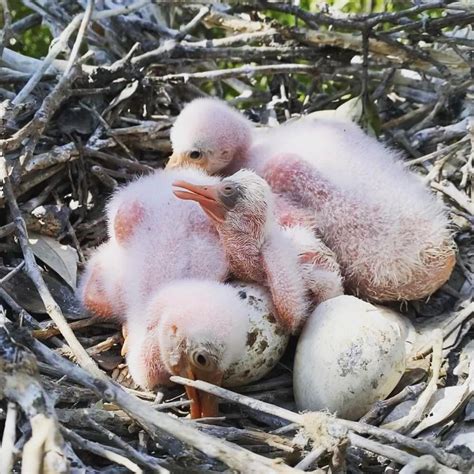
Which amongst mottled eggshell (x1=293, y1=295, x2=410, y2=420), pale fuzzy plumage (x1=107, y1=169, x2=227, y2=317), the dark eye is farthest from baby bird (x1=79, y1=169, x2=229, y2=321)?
mottled eggshell (x1=293, y1=295, x2=410, y2=420)

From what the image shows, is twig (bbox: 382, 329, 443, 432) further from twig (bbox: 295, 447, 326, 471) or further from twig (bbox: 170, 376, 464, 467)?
twig (bbox: 295, 447, 326, 471)

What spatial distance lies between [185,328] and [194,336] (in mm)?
23

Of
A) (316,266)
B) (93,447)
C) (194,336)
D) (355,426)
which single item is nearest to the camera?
(93,447)

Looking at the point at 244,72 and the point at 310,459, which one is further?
the point at 244,72

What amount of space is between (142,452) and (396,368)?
1.68 feet

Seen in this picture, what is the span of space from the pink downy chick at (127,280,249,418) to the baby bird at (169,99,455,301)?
0.30 meters

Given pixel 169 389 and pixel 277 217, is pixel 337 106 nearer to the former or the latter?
pixel 277 217

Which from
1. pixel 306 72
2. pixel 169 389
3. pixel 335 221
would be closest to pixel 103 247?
pixel 169 389

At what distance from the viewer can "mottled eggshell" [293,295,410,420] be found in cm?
154

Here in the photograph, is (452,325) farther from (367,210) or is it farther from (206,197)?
(206,197)

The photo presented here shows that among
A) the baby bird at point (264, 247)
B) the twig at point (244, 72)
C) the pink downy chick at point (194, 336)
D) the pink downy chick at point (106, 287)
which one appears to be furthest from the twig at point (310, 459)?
the twig at point (244, 72)

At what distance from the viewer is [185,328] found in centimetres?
150

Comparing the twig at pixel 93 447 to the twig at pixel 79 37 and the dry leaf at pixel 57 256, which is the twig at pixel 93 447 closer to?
the dry leaf at pixel 57 256

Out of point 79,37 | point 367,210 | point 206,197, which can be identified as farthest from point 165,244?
point 79,37
